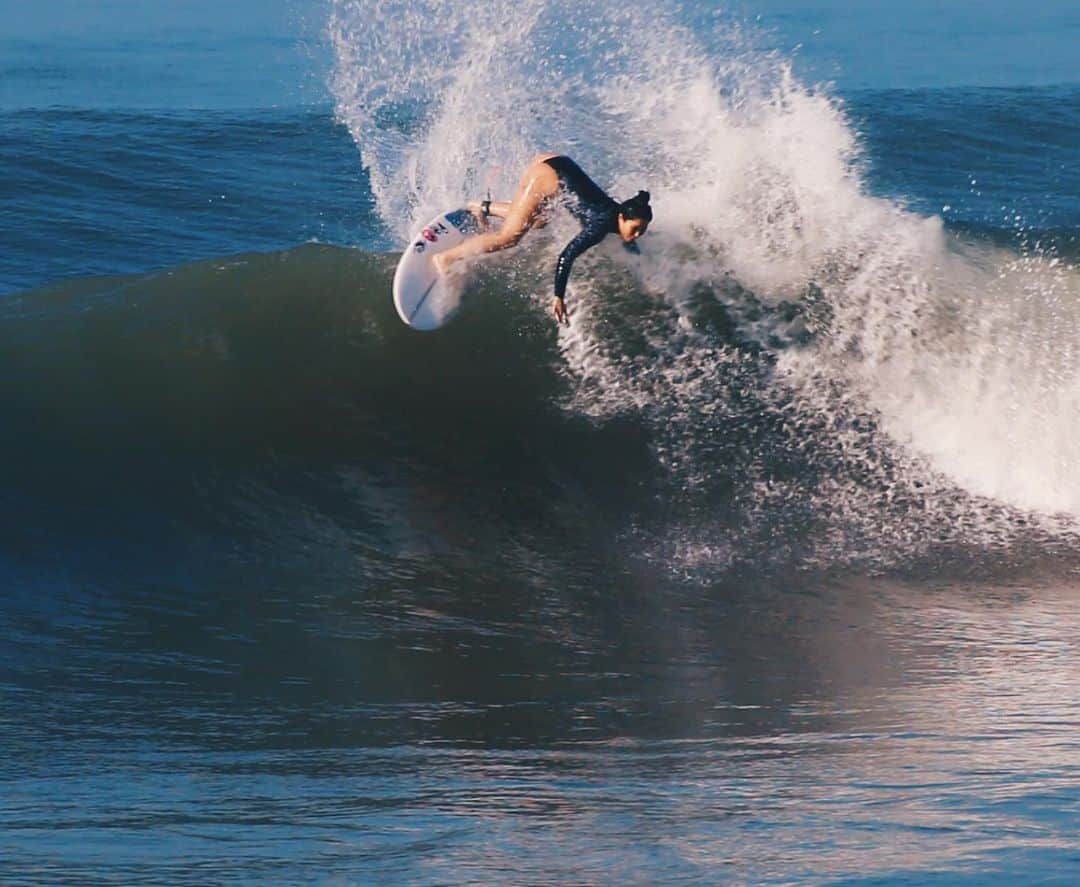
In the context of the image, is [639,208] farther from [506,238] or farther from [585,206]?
[506,238]

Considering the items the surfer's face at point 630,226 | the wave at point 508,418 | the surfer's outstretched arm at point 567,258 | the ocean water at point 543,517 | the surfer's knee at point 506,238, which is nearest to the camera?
the ocean water at point 543,517

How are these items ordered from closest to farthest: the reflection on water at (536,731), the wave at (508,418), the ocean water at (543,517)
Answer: the reflection on water at (536,731) < the ocean water at (543,517) < the wave at (508,418)

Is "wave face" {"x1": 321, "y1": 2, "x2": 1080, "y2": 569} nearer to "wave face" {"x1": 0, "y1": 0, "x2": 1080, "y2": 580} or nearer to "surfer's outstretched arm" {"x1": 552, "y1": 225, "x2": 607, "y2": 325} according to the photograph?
"wave face" {"x1": 0, "y1": 0, "x2": 1080, "y2": 580}

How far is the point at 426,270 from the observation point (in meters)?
8.22

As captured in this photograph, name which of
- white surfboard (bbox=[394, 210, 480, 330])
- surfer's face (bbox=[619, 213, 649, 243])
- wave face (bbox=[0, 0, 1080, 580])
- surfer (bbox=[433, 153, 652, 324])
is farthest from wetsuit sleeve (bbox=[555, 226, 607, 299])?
wave face (bbox=[0, 0, 1080, 580])

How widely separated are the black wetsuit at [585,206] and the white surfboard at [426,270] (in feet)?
2.34

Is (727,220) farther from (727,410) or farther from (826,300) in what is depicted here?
(727,410)

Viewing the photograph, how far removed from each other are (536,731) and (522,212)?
3535 mm

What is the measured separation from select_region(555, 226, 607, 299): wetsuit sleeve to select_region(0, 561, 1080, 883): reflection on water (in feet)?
5.35

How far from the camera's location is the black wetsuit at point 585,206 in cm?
755

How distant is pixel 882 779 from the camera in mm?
4277

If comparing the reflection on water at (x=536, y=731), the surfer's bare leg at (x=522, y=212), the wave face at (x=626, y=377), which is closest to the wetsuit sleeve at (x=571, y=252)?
the surfer's bare leg at (x=522, y=212)

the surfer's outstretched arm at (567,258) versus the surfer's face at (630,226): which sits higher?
the surfer's face at (630,226)

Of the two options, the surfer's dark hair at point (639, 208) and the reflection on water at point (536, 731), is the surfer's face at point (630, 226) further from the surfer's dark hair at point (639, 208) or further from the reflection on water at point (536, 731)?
the reflection on water at point (536, 731)
